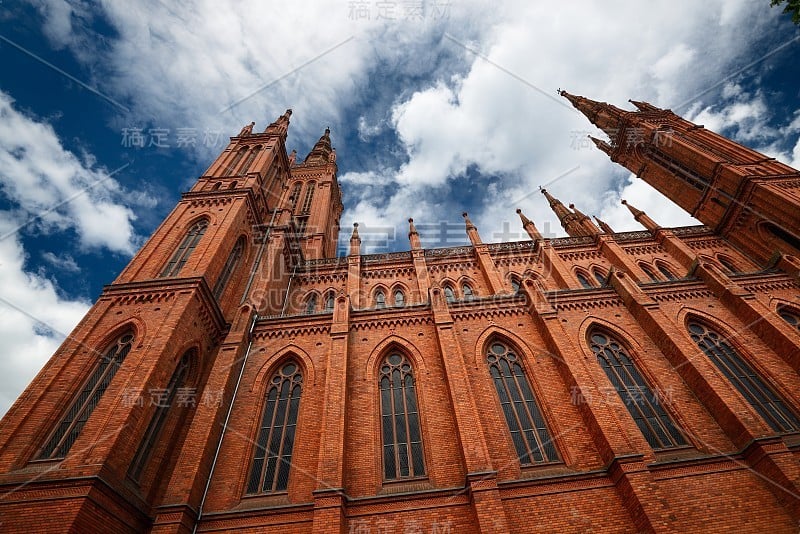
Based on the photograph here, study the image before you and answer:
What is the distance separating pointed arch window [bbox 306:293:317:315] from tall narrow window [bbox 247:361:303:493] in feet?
19.9

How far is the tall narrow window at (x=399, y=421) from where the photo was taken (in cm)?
1112

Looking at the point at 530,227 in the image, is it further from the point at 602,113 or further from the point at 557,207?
the point at 602,113

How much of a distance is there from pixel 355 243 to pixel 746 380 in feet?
61.4

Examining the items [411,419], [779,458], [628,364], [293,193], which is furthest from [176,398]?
[293,193]

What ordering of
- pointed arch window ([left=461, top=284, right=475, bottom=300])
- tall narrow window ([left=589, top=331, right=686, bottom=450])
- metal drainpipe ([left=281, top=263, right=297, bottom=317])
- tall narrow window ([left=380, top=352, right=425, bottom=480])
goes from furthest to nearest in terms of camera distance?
pointed arch window ([left=461, top=284, right=475, bottom=300]), metal drainpipe ([left=281, top=263, right=297, bottom=317]), tall narrow window ([left=589, top=331, right=686, bottom=450]), tall narrow window ([left=380, top=352, right=425, bottom=480])

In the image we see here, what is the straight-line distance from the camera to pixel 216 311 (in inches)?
569

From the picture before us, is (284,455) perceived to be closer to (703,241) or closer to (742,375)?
(742,375)

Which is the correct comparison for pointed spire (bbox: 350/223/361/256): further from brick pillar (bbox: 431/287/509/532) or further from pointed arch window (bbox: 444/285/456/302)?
brick pillar (bbox: 431/287/509/532)

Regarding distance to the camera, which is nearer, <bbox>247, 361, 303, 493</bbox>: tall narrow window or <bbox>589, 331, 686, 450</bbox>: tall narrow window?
<bbox>247, 361, 303, 493</bbox>: tall narrow window

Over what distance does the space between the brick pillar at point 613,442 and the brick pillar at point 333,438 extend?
7351 millimetres

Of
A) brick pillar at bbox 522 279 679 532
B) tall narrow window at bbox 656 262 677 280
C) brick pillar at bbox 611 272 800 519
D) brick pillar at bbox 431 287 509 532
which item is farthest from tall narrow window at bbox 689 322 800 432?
brick pillar at bbox 431 287 509 532

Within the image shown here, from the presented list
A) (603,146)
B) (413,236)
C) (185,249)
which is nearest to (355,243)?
(413,236)

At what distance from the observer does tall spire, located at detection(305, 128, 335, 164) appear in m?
40.5

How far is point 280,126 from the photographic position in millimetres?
27281
